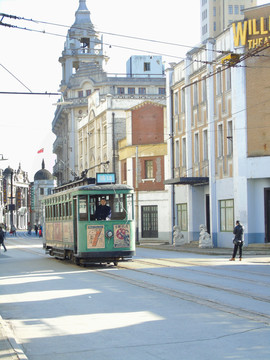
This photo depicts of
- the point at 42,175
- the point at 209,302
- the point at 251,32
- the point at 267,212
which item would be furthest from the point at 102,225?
the point at 42,175

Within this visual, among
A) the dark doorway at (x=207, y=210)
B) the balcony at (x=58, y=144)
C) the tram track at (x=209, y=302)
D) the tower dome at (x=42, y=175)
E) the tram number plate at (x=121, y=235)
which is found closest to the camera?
the tram track at (x=209, y=302)

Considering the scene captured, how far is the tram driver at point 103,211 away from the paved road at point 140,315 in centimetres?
310

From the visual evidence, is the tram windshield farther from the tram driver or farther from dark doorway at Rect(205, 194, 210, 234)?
dark doorway at Rect(205, 194, 210, 234)

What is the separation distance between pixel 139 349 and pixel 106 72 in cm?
8503

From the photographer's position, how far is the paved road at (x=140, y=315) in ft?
29.8

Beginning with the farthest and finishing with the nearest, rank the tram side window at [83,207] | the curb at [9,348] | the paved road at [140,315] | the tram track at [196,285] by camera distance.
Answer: the tram side window at [83,207] → the tram track at [196,285] → the paved road at [140,315] → the curb at [9,348]

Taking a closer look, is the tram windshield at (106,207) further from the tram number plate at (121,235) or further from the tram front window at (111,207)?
the tram number plate at (121,235)

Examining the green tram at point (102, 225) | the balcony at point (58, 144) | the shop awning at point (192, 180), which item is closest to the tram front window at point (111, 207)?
the green tram at point (102, 225)

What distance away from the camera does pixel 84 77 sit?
92750 millimetres

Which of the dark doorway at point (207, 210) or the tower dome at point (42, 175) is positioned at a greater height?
the tower dome at point (42, 175)

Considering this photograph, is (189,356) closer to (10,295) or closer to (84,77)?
(10,295)

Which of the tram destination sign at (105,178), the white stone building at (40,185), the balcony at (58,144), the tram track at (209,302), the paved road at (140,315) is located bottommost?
the paved road at (140,315)

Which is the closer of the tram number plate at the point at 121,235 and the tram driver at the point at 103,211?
the tram number plate at the point at 121,235

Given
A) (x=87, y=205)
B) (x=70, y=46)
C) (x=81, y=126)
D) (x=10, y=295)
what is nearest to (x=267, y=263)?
(x=87, y=205)
